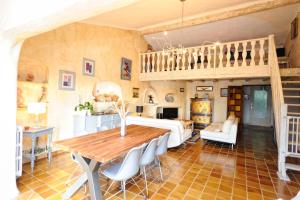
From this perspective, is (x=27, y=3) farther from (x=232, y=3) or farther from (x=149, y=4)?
(x=232, y=3)

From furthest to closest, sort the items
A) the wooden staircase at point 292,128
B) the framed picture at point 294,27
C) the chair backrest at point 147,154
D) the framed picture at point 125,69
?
the framed picture at point 125,69 < the framed picture at point 294,27 < the wooden staircase at point 292,128 < the chair backrest at point 147,154

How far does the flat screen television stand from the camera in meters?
7.86

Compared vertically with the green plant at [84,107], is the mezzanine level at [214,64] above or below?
above

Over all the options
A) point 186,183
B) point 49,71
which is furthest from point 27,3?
point 186,183

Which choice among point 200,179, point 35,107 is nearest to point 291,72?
point 200,179

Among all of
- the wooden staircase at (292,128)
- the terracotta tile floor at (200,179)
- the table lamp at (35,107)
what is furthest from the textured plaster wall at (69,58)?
the wooden staircase at (292,128)

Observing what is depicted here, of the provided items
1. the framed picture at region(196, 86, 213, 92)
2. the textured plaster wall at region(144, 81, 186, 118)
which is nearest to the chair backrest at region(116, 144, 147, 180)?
the textured plaster wall at region(144, 81, 186, 118)

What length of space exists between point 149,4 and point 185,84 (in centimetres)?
543

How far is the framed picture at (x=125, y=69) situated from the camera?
587 centimetres

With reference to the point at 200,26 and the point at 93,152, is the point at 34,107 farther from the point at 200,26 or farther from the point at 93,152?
the point at 200,26

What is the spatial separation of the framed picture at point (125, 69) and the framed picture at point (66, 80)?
74.7 inches

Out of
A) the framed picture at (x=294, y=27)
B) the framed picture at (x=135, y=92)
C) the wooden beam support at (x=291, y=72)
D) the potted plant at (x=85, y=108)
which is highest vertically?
the framed picture at (x=294, y=27)

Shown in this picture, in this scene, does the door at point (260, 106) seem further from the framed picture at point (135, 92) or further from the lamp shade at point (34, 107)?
the lamp shade at point (34, 107)

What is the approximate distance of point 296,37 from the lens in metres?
4.71
